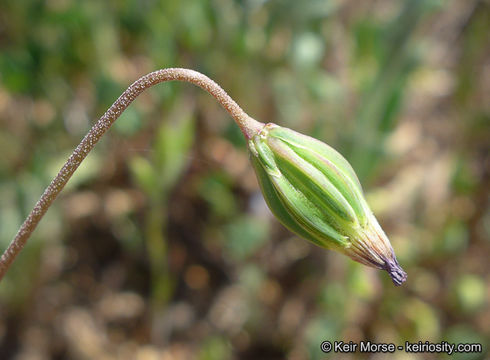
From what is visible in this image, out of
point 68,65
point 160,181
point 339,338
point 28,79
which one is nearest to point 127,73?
point 68,65

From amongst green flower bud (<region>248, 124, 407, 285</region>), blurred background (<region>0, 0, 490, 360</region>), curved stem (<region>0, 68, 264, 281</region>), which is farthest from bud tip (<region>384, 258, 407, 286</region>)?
blurred background (<region>0, 0, 490, 360</region>)

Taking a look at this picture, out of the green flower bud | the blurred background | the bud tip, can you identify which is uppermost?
the blurred background

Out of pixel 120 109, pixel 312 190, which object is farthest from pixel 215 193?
pixel 120 109

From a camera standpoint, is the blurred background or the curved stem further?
the blurred background

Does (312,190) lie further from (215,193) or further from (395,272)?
(215,193)

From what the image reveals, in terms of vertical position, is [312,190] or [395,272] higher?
[312,190]

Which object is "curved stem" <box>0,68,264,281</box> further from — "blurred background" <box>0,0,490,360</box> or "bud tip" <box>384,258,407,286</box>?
"blurred background" <box>0,0,490,360</box>
